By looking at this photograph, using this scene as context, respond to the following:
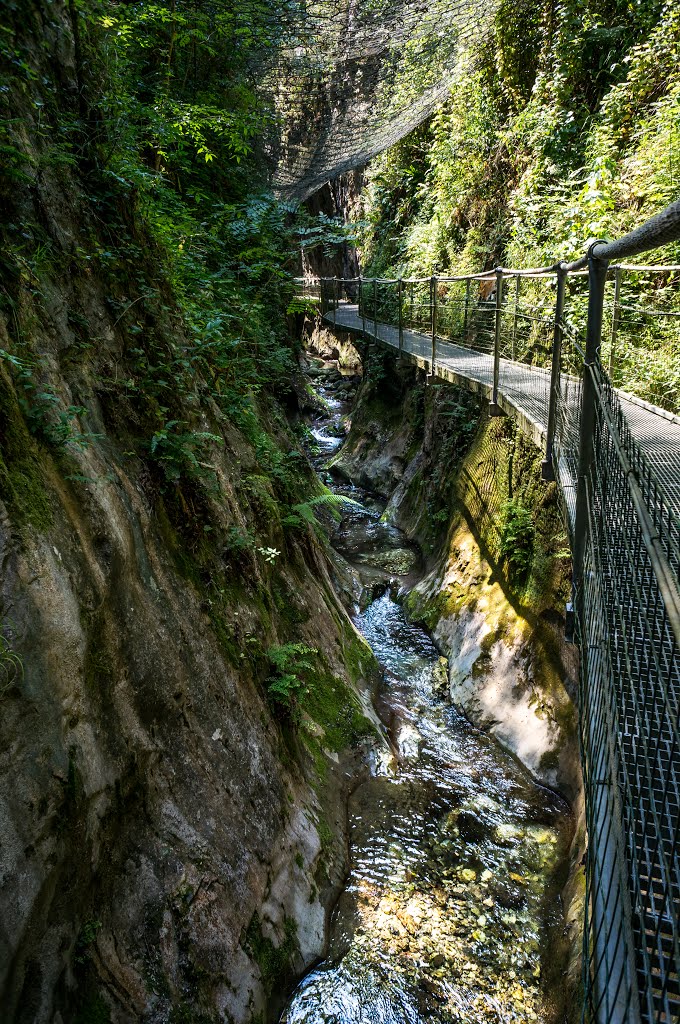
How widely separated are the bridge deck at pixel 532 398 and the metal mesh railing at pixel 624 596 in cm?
2

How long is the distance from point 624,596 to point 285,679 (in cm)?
244

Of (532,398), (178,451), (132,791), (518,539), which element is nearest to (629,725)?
(132,791)

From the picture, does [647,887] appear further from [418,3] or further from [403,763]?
[418,3]

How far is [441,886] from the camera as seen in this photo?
14.0ft

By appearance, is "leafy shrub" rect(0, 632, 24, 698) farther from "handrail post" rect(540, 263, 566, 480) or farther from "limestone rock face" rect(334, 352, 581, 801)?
"limestone rock face" rect(334, 352, 581, 801)

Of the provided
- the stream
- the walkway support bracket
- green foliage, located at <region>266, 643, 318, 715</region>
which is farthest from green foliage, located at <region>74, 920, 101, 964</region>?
the walkway support bracket

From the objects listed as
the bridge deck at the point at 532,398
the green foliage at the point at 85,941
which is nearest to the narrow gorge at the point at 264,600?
the green foliage at the point at 85,941

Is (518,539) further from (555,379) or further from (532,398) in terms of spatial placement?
(555,379)

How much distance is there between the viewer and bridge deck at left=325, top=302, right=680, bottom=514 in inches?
138

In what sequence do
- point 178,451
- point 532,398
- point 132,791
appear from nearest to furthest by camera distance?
point 132,791 → point 178,451 → point 532,398

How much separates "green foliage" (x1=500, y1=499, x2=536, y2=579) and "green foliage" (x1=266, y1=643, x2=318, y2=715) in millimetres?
2894

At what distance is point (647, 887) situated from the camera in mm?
1693

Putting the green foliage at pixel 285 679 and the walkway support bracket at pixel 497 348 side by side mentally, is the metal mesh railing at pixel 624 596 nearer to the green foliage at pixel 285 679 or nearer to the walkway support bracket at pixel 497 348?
the walkway support bracket at pixel 497 348

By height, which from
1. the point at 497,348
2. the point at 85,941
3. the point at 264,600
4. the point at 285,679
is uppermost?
the point at 497,348
